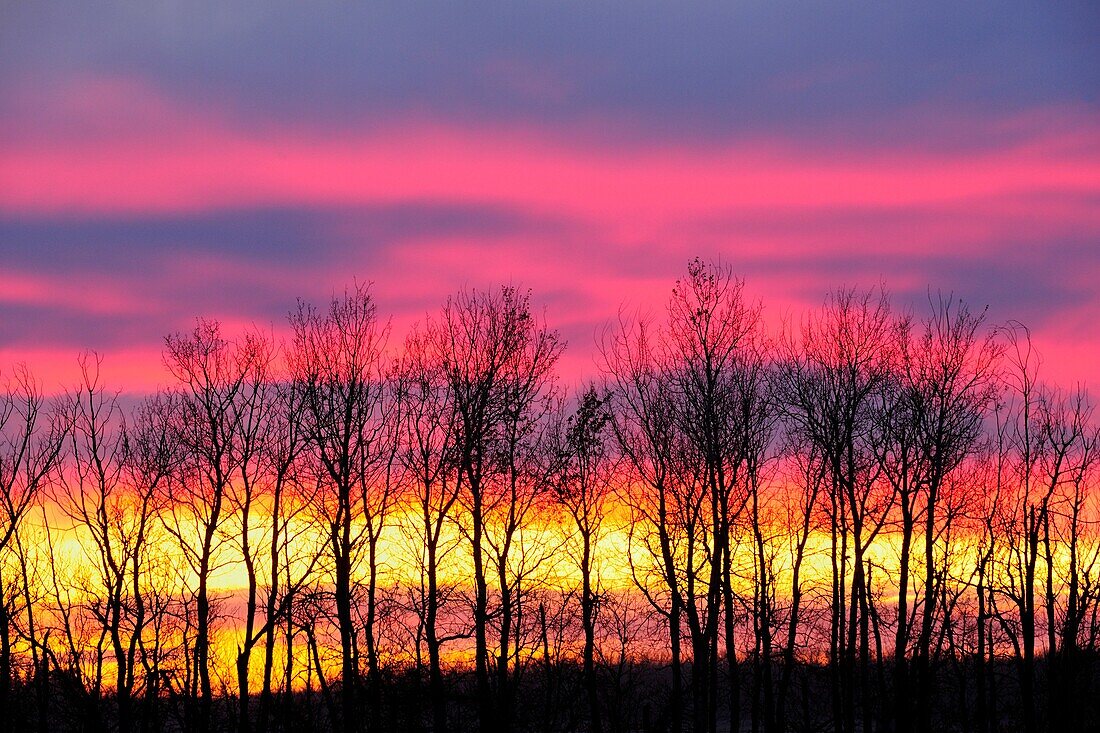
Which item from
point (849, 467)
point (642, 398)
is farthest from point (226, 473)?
point (849, 467)

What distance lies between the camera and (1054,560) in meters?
46.9

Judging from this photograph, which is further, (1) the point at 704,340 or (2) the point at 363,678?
(2) the point at 363,678

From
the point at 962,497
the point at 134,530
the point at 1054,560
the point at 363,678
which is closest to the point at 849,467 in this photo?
the point at 962,497

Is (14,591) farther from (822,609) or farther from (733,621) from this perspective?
(822,609)

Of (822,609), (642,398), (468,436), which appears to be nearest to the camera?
(468,436)

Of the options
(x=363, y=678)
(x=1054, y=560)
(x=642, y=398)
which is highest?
(x=642, y=398)

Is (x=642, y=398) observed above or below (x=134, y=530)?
above

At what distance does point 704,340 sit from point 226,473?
18901mm

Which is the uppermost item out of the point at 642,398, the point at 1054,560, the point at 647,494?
the point at 642,398

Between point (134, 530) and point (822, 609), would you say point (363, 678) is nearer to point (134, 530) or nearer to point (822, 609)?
point (134, 530)

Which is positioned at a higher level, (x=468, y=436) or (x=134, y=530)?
(x=468, y=436)

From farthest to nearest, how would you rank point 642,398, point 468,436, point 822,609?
point 822,609 < point 642,398 < point 468,436

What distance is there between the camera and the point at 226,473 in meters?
42.0

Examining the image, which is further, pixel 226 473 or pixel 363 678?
pixel 363 678
